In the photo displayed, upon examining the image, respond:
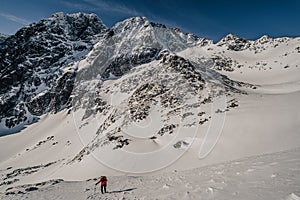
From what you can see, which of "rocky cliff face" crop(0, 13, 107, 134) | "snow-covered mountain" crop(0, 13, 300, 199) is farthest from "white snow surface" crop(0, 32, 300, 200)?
"rocky cliff face" crop(0, 13, 107, 134)

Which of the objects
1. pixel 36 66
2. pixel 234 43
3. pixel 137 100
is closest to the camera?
pixel 137 100

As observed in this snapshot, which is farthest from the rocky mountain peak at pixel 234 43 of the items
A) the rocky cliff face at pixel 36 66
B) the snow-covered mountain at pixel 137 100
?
the rocky cliff face at pixel 36 66

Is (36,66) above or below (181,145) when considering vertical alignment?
above

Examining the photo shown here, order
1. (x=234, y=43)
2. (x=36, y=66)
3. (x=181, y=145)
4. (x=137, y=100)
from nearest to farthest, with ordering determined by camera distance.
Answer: (x=181, y=145), (x=137, y=100), (x=234, y=43), (x=36, y=66)

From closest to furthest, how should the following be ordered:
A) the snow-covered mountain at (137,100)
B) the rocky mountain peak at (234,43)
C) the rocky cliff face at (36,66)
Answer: the snow-covered mountain at (137,100)
the rocky cliff face at (36,66)
the rocky mountain peak at (234,43)

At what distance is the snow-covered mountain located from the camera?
40.4m

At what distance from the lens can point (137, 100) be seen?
8050 centimetres

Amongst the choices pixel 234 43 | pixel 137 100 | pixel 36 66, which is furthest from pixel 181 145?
pixel 36 66

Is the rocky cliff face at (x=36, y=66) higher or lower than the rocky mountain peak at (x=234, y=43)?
lower

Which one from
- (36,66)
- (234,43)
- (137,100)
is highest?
(234,43)

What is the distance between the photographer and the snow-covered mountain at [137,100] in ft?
133

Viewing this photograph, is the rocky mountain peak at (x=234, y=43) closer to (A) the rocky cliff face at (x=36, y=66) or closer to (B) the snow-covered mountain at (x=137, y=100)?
(B) the snow-covered mountain at (x=137, y=100)

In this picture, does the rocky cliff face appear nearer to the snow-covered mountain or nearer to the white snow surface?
the snow-covered mountain

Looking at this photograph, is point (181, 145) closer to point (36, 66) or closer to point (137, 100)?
point (137, 100)
